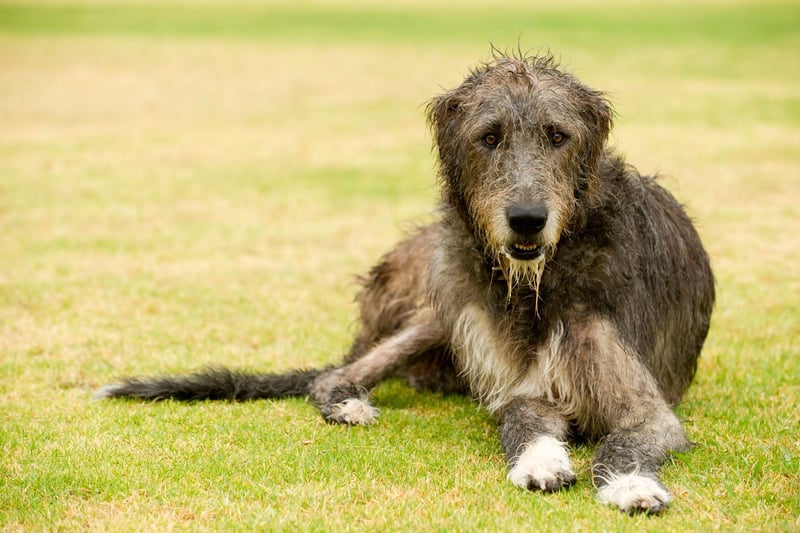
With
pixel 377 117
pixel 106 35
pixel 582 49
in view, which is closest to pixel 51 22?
pixel 106 35

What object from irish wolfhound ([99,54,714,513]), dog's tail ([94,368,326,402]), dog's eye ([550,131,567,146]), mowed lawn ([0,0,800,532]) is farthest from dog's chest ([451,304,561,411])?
dog's tail ([94,368,326,402])

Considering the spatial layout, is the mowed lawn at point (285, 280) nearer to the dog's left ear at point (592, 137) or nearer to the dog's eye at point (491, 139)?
the dog's left ear at point (592, 137)

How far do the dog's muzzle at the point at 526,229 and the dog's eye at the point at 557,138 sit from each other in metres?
0.52

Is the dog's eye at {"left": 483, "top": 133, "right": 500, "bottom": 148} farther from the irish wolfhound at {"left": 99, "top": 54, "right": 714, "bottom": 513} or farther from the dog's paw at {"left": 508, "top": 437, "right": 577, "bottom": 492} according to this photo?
the dog's paw at {"left": 508, "top": 437, "right": 577, "bottom": 492}

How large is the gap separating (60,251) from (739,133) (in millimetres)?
14120

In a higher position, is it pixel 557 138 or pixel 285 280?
pixel 557 138

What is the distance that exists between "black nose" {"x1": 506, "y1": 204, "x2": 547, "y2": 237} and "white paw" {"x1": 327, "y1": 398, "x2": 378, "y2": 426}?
6.51 feet

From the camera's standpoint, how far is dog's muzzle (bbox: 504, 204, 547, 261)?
5.86 meters

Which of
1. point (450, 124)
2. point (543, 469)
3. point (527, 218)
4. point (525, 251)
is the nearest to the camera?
point (543, 469)

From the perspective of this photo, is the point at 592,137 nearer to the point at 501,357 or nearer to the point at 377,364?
the point at 501,357

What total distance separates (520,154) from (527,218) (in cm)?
46

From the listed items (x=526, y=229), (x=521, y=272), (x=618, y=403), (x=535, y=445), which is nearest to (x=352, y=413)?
(x=535, y=445)

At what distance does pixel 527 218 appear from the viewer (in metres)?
5.86

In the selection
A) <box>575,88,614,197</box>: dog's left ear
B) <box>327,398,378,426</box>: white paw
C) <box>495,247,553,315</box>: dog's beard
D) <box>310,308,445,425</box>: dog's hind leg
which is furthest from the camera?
<box>310,308,445,425</box>: dog's hind leg
